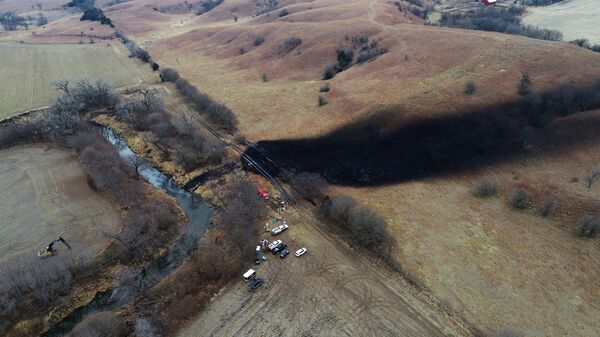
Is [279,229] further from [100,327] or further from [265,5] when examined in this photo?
[265,5]

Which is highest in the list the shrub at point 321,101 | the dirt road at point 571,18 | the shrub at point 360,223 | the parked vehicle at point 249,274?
the dirt road at point 571,18

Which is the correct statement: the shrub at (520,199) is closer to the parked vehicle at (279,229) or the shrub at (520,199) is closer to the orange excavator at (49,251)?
the parked vehicle at (279,229)

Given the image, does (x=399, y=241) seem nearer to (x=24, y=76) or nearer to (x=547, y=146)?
(x=547, y=146)

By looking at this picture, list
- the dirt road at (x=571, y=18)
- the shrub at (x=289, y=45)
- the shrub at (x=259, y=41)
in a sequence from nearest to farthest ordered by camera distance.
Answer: the shrub at (x=289, y=45) → the dirt road at (x=571, y=18) → the shrub at (x=259, y=41)

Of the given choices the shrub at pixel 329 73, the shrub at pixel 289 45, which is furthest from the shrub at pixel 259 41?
the shrub at pixel 329 73

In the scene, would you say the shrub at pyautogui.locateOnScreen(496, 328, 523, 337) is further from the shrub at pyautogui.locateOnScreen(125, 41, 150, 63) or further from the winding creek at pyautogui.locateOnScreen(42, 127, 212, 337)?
the shrub at pyautogui.locateOnScreen(125, 41, 150, 63)

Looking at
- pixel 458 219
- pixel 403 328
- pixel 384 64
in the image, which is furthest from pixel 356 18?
pixel 403 328
